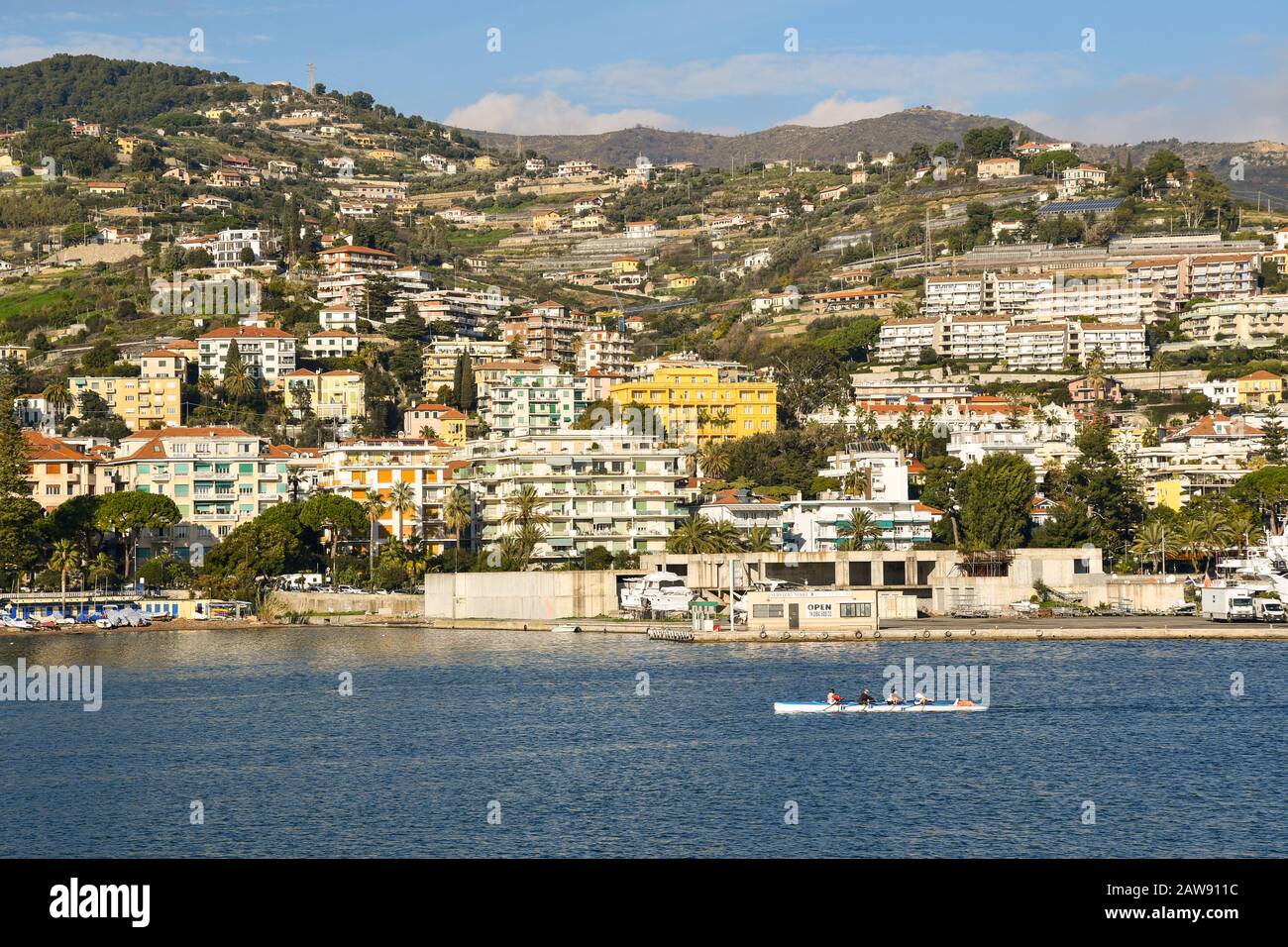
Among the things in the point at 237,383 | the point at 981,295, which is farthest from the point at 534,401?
the point at 981,295

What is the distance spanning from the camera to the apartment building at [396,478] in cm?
10725

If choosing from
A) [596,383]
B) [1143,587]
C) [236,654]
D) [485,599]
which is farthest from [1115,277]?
[236,654]

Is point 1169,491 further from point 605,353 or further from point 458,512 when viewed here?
point 605,353

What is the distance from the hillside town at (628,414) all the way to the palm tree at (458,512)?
0.31 metres

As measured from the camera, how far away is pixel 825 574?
3799 inches

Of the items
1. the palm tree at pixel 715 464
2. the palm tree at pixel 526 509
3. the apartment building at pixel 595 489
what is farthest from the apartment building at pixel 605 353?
the palm tree at pixel 526 509

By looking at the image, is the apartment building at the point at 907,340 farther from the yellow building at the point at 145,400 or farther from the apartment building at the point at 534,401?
the yellow building at the point at 145,400

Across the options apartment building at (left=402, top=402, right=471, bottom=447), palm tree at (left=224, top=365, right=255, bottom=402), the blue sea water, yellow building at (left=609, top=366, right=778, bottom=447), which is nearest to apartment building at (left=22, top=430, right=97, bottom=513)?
palm tree at (left=224, top=365, right=255, bottom=402)

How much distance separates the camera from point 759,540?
9875 cm

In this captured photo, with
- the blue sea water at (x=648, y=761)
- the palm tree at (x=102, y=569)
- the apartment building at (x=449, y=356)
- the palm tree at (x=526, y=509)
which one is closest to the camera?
the blue sea water at (x=648, y=761)

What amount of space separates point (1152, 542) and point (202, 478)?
208ft

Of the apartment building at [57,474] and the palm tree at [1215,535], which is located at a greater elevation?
the apartment building at [57,474]
